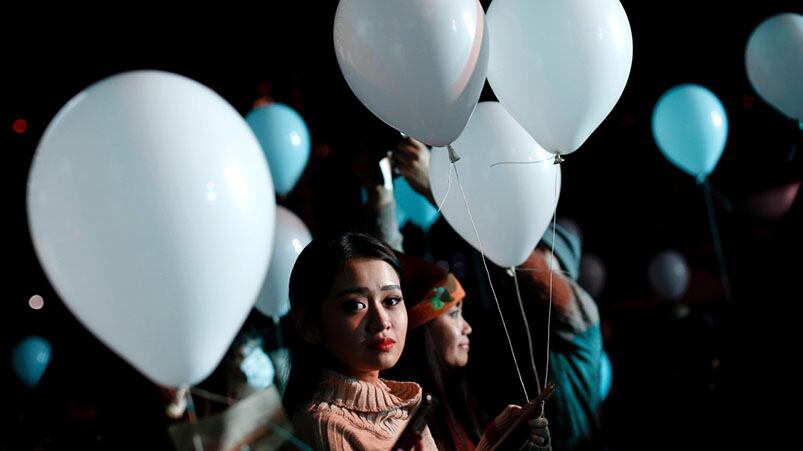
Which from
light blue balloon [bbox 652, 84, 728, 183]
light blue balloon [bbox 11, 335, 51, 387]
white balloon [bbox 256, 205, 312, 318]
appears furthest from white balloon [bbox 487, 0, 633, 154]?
light blue balloon [bbox 11, 335, 51, 387]

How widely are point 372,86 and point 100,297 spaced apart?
707 mm

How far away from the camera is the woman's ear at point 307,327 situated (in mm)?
1629

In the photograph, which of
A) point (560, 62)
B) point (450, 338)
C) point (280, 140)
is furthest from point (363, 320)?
point (280, 140)

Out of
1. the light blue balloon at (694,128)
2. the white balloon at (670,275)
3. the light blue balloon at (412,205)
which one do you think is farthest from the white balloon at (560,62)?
the white balloon at (670,275)

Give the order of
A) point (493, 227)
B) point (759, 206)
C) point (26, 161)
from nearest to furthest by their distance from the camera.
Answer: point (493, 227), point (26, 161), point (759, 206)

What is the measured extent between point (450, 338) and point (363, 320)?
1.73ft

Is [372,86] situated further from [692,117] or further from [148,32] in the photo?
[148,32]

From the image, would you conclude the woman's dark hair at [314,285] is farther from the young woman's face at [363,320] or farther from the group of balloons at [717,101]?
the group of balloons at [717,101]

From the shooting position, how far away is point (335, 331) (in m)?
1.58

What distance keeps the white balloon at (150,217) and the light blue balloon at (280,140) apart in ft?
6.36

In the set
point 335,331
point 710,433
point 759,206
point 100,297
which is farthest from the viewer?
point 759,206

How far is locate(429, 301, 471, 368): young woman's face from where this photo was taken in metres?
2.05

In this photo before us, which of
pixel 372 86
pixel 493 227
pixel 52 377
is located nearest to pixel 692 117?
pixel 493 227

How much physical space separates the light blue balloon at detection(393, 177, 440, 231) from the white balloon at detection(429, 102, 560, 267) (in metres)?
1.28
